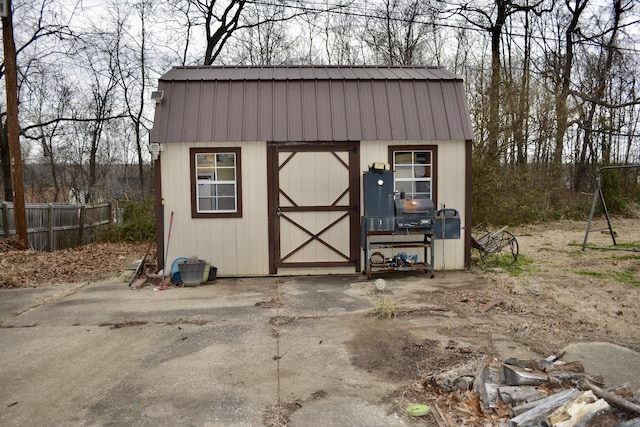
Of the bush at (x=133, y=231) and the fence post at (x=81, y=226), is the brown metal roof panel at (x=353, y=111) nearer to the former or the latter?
the bush at (x=133, y=231)

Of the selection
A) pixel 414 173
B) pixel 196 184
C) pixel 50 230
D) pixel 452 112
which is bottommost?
pixel 50 230

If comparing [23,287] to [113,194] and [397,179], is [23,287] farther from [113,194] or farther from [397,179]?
[113,194]

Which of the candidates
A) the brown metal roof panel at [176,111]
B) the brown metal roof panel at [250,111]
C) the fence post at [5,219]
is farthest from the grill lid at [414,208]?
the fence post at [5,219]

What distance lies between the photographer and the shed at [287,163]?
323 inches

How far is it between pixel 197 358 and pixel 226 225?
3969mm

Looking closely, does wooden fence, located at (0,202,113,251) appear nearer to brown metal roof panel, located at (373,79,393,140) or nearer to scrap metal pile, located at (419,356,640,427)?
brown metal roof panel, located at (373,79,393,140)

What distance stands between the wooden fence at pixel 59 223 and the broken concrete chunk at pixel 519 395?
11050 millimetres

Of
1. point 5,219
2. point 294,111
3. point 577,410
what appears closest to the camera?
point 577,410

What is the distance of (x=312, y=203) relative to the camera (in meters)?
8.39

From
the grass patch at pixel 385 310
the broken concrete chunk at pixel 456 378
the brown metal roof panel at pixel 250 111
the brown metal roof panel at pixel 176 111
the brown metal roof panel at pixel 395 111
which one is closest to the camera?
the broken concrete chunk at pixel 456 378

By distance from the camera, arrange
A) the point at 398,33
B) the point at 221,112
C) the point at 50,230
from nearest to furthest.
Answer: the point at 221,112 < the point at 50,230 < the point at 398,33

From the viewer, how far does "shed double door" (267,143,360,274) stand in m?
8.33

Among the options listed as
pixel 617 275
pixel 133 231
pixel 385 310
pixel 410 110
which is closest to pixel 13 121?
pixel 133 231

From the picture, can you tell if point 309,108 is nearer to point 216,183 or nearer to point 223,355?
point 216,183
